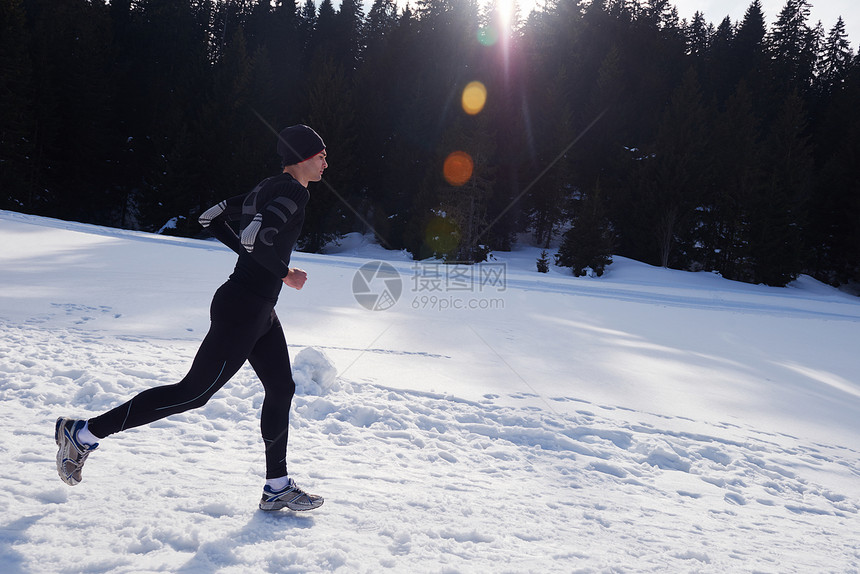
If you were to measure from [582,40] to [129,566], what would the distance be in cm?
4559

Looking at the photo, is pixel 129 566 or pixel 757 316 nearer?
pixel 129 566

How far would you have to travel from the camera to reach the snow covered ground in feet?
7.57

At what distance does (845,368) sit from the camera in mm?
7512

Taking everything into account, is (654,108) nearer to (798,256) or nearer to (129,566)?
(798,256)

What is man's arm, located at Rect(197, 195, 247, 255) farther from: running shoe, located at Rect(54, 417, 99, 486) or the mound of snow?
the mound of snow

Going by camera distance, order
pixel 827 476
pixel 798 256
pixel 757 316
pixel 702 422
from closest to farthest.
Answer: pixel 827 476
pixel 702 422
pixel 757 316
pixel 798 256

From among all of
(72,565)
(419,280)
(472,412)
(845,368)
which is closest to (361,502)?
(72,565)

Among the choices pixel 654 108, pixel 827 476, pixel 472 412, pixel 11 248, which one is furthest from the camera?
pixel 654 108

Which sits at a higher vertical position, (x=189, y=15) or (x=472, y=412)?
(x=189, y=15)

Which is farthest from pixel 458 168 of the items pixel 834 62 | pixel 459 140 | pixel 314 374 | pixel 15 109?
pixel 834 62

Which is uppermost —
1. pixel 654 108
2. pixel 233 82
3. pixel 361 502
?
pixel 654 108

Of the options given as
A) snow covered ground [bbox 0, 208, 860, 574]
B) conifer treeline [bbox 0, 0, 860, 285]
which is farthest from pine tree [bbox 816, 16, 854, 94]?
snow covered ground [bbox 0, 208, 860, 574]

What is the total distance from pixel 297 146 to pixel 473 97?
30375mm

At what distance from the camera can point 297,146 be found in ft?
8.48
